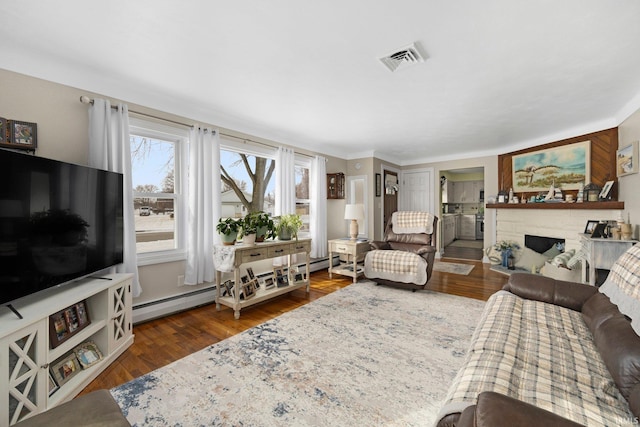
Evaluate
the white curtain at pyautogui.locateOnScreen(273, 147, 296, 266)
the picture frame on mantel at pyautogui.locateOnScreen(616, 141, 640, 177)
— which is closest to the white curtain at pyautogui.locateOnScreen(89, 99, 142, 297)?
the white curtain at pyautogui.locateOnScreen(273, 147, 296, 266)

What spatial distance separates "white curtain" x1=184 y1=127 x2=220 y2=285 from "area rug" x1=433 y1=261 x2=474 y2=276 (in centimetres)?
407

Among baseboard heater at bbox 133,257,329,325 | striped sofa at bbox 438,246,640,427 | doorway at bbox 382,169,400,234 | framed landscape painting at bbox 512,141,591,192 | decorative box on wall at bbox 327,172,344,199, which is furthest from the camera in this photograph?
doorway at bbox 382,169,400,234

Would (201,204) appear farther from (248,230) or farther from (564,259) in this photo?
(564,259)

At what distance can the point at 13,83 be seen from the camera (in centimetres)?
208

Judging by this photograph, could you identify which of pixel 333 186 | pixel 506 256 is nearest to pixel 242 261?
pixel 333 186

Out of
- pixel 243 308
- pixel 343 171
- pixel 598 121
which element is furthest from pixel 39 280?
pixel 598 121

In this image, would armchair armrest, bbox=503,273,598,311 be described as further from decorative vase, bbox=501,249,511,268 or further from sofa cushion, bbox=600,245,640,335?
decorative vase, bbox=501,249,511,268

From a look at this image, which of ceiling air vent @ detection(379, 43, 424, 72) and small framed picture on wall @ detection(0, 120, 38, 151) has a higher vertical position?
ceiling air vent @ detection(379, 43, 424, 72)

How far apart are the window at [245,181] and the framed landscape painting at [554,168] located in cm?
450

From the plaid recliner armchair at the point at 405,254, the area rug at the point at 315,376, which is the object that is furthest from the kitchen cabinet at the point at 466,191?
the area rug at the point at 315,376

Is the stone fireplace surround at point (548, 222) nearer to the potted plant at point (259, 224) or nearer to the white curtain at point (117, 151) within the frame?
the potted plant at point (259, 224)

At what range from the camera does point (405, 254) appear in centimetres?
383

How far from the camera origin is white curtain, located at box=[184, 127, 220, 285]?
309cm

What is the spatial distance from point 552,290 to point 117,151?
12.6 ft
